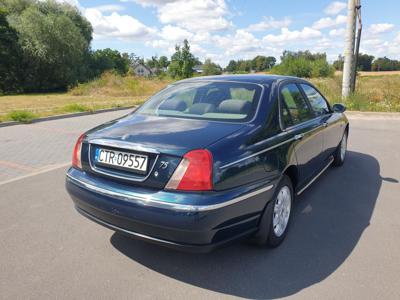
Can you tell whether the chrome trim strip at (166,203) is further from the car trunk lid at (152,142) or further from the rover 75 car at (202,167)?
the car trunk lid at (152,142)

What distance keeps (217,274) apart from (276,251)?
0.66 metres

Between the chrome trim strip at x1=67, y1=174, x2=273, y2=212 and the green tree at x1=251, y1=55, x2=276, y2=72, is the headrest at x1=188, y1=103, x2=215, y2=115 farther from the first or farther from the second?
the green tree at x1=251, y1=55, x2=276, y2=72

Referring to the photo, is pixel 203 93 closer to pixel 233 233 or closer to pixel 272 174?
pixel 272 174

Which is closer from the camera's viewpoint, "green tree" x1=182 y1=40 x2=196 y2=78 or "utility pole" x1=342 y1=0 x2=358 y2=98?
"utility pole" x1=342 y1=0 x2=358 y2=98

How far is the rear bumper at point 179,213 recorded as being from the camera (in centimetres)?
237

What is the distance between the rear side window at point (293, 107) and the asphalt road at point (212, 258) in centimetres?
111

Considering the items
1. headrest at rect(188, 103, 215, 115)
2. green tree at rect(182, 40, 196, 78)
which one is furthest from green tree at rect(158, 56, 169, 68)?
headrest at rect(188, 103, 215, 115)

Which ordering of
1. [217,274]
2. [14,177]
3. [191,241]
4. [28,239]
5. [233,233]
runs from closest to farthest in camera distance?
[191,241]
[233,233]
[217,274]
[28,239]
[14,177]

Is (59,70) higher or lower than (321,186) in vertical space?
higher

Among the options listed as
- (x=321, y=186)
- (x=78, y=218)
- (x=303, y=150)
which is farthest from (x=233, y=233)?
(x=321, y=186)

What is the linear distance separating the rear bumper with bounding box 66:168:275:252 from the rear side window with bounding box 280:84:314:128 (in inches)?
36.9

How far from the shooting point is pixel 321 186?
4.82 m

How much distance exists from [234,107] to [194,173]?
1.06m

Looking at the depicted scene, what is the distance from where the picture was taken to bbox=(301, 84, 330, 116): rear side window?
4344 millimetres
